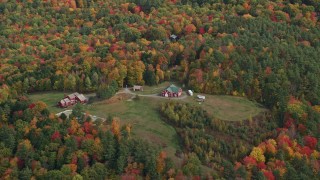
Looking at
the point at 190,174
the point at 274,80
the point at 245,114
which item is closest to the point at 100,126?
the point at 190,174

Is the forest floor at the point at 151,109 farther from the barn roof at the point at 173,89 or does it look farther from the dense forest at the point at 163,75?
the dense forest at the point at 163,75

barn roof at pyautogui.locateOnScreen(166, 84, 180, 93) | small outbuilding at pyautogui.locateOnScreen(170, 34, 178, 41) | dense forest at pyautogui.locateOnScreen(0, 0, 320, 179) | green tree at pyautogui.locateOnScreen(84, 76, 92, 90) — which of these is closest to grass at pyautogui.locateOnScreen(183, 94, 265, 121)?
dense forest at pyautogui.locateOnScreen(0, 0, 320, 179)

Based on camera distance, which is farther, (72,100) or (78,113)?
(72,100)

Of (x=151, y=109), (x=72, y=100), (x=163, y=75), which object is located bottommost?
(x=151, y=109)

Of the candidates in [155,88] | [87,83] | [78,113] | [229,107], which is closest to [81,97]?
[87,83]

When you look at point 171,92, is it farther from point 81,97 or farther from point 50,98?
point 50,98
